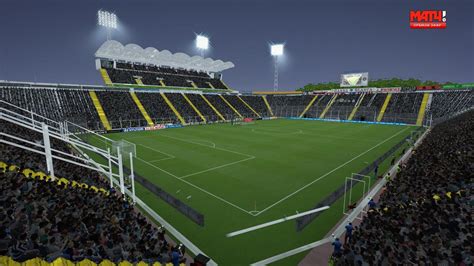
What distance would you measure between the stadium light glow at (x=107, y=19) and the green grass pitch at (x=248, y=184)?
43139 millimetres

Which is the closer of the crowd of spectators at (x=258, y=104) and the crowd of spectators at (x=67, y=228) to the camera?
the crowd of spectators at (x=67, y=228)

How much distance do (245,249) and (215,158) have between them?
13.8 meters

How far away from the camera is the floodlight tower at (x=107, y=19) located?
57531 millimetres

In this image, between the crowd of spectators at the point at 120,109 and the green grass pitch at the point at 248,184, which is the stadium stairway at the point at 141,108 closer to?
the crowd of spectators at the point at 120,109

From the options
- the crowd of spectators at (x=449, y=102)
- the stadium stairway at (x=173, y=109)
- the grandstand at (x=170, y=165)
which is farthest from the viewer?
the crowd of spectators at (x=449, y=102)

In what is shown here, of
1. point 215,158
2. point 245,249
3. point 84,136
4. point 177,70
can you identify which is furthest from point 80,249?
point 177,70

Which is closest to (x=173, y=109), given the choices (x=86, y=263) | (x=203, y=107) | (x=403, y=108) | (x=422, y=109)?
(x=203, y=107)

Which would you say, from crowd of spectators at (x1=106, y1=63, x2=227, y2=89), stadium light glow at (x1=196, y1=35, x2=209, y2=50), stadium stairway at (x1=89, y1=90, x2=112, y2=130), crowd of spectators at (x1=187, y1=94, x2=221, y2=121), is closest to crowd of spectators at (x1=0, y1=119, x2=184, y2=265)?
stadium stairway at (x1=89, y1=90, x2=112, y2=130)

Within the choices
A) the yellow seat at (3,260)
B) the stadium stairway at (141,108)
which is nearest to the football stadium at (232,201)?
the yellow seat at (3,260)

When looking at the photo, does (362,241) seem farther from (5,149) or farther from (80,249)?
(5,149)

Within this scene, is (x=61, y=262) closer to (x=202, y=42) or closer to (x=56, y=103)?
(x=56, y=103)

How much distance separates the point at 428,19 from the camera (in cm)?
4822

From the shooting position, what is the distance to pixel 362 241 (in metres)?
7.23

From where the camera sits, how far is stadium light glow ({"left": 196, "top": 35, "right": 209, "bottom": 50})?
79250 mm
